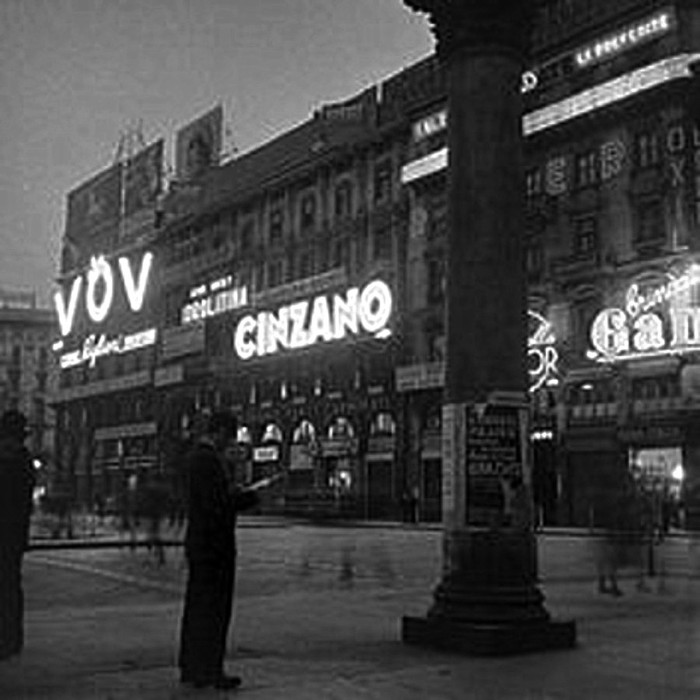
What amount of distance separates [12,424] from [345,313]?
165 ft

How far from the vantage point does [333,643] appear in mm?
9523

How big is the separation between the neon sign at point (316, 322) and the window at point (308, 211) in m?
4.29

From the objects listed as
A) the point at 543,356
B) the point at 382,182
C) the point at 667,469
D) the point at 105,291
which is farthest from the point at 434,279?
the point at 105,291

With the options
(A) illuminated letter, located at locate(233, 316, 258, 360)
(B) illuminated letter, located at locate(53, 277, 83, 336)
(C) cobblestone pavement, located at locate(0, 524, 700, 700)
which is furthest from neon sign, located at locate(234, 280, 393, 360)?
(C) cobblestone pavement, located at locate(0, 524, 700, 700)

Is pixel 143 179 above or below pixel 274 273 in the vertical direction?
above

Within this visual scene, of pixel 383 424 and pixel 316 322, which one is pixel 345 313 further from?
pixel 383 424

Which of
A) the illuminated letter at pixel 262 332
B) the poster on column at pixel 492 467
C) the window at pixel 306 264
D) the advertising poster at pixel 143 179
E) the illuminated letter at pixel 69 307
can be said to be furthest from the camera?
the illuminated letter at pixel 69 307

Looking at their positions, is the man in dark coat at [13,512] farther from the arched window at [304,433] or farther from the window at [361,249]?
the arched window at [304,433]

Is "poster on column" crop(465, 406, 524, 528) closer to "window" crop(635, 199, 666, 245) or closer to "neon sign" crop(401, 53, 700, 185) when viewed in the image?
"neon sign" crop(401, 53, 700, 185)

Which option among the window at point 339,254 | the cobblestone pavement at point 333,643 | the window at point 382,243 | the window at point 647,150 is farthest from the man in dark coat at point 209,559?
the window at point 339,254

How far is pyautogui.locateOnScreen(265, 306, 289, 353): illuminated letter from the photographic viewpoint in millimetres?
64438

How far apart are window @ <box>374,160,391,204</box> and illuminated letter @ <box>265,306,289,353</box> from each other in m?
8.78

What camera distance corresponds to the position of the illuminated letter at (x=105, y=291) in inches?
3280

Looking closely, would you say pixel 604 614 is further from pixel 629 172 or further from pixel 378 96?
pixel 378 96
